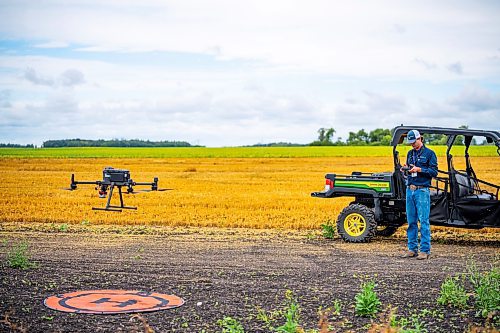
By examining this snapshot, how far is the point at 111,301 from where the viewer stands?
30.7ft

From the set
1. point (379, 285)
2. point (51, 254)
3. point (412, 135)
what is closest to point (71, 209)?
point (51, 254)

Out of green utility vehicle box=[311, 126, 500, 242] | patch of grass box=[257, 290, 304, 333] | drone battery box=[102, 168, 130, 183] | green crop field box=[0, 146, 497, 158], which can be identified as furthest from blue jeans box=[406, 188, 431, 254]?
green crop field box=[0, 146, 497, 158]

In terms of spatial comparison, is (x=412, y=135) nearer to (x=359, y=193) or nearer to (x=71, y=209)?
(x=359, y=193)

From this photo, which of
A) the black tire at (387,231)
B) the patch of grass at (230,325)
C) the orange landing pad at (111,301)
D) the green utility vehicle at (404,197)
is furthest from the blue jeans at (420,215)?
the patch of grass at (230,325)

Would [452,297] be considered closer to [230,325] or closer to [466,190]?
[230,325]

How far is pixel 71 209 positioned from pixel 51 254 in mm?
9308

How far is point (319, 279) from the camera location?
11047 mm

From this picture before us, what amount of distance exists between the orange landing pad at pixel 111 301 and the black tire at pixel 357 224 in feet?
21.4

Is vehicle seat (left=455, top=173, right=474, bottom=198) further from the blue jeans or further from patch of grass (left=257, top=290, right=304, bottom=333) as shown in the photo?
patch of grass (left=257, top=290, right=304, bottom=333)

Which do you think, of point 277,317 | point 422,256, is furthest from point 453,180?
point 277,317

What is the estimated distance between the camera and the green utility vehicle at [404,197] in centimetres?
1438

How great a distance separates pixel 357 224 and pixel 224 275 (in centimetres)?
498

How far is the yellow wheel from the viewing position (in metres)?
15.5

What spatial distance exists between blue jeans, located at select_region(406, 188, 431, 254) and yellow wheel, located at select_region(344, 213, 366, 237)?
6.47 feet
